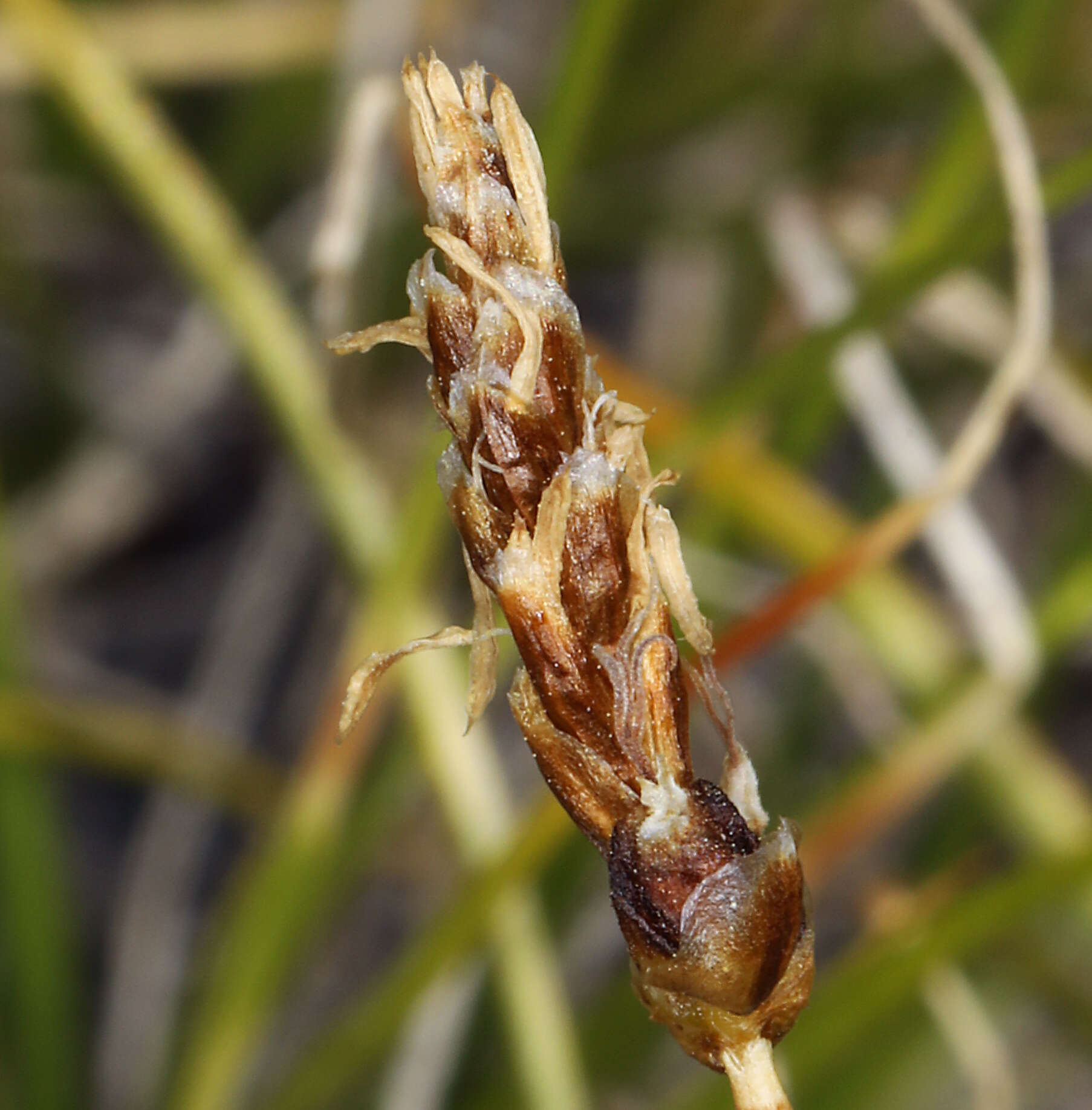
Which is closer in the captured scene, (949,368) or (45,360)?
(949,368)

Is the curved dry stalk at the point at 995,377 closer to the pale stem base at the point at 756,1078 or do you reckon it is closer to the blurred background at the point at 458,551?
the blurred background at the point at 458,551

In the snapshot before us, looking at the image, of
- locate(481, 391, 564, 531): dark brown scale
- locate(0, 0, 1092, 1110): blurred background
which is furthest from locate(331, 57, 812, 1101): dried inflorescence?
locate(0, 0, 1092, 1110): blurred background

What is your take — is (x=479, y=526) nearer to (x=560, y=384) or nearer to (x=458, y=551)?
(x=560, y=384)

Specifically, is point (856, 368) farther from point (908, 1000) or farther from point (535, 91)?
point (535, 91)

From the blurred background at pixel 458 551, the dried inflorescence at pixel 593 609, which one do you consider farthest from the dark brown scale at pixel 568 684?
the blurred background at pixel 458 551

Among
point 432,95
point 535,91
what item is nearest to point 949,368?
point 535,91

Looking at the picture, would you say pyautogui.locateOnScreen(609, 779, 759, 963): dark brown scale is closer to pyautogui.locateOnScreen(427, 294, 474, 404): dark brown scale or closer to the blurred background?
Result: pyautogui.locateOnScreen(427, 294, 474, 404): dark brown scale

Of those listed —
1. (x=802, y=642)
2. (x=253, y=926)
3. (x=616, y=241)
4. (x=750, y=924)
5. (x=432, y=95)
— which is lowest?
(x=750, y=924)

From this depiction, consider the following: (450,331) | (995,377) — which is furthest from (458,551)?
(450,331)
